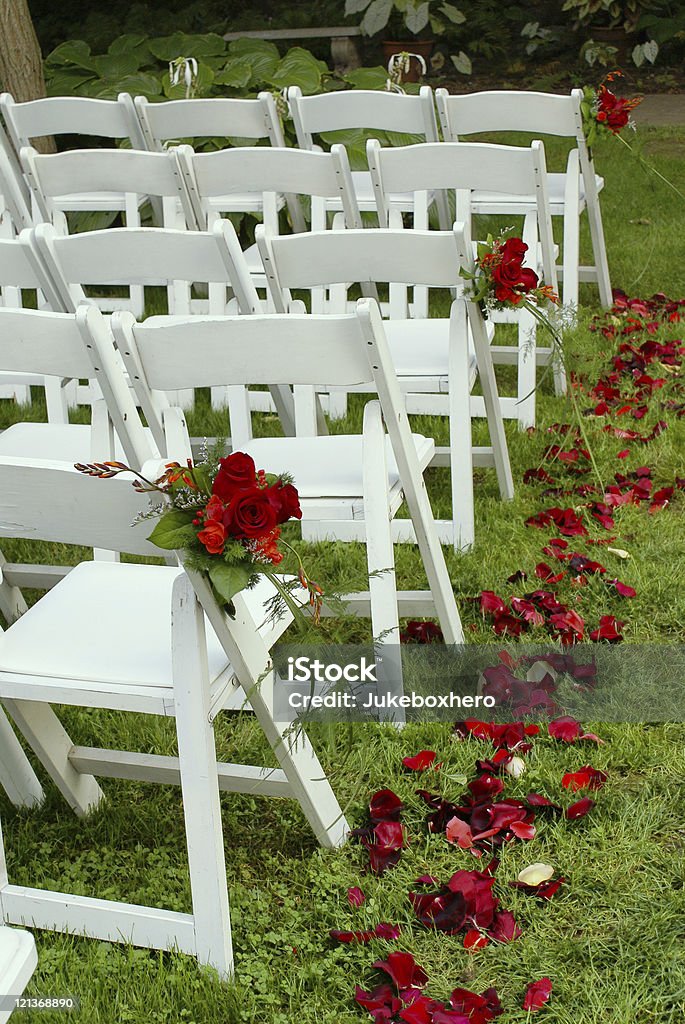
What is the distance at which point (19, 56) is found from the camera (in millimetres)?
6188

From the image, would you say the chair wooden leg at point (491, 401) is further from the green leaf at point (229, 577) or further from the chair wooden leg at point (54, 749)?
the green leaf at point (229, 577)

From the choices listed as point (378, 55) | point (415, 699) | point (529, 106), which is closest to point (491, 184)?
point (529, 106)

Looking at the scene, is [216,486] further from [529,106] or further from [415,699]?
[529,106]

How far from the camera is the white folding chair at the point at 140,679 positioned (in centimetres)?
171

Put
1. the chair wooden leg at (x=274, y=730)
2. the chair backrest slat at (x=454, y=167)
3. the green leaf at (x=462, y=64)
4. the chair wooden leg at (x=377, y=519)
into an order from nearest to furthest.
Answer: the chair wooden leg at (x=274, y=730), the chair wooden leg at (x=377, y=519), the chair backrest slat at (x=454, y=167), the green leaf at (x=462, y=64)

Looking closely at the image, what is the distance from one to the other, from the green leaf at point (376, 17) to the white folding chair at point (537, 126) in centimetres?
581

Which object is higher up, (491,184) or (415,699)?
(491,184)

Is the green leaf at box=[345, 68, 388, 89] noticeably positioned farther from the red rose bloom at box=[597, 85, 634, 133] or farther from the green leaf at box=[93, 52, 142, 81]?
the red rose bloom at box=[597, 85, 634, 133]

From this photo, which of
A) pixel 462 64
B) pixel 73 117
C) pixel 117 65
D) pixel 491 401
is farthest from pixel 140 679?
pixel 462 64

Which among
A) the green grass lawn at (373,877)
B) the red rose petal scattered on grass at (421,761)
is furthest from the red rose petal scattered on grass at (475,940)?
the red rose petal scattered on grass at (421,761)

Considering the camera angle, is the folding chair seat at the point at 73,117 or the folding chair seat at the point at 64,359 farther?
the folding chair seat at the point at 73,117

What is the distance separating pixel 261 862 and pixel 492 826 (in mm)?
441

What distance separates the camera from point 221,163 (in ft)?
12.6

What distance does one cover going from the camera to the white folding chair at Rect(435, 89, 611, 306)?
441cm
